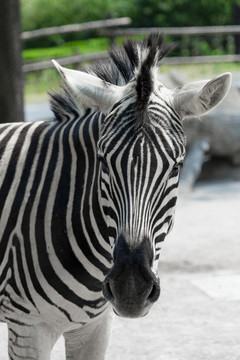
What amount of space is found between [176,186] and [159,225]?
0.16m

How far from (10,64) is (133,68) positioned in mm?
4357

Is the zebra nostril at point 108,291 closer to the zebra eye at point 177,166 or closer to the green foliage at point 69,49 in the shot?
the zebra eye at point 177,166

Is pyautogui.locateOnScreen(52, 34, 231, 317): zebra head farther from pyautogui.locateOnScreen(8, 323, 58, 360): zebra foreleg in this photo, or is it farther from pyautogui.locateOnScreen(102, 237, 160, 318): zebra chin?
pyautogui.locateOnScreen(8, 323, 58, 360): zebra foreleg

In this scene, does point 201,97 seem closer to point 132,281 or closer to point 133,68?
point 133,68

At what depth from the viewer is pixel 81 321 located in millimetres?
3205

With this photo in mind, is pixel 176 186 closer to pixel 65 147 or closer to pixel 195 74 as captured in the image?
pixel 65 147

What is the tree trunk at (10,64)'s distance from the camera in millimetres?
7105

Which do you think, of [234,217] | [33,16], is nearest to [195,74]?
[234,217]

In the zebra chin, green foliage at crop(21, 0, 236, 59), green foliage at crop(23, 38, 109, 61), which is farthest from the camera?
green foliage at crop(21, 0, 236, 59)

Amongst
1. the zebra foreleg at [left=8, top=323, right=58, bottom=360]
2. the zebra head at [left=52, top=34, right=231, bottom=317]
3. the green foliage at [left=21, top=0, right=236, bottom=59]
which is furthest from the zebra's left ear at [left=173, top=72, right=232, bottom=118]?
the green foliage at [left=21, top=0, right=236, bottom=59]

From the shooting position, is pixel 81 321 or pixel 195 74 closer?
pixel 81 321

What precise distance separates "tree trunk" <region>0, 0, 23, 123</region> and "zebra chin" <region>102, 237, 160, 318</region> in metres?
4.72

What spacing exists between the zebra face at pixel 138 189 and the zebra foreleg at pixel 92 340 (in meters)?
0.79

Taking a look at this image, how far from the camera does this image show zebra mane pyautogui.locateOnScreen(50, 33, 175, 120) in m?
2.77
